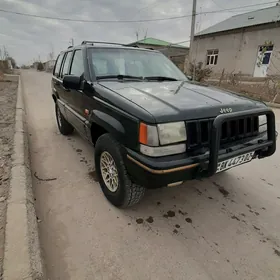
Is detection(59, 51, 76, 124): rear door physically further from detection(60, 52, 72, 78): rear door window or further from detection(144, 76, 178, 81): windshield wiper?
detection(144, 76, 178, 81): windshield wiper

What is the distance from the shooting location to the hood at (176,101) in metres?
1.79

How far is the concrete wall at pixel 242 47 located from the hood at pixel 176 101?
15.5 m

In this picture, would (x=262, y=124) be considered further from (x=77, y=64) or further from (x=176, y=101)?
(x=77, y=64)

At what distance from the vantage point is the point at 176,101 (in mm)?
1980

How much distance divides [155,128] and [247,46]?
1974 centimetres

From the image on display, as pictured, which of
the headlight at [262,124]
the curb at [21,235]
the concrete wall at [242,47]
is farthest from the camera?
the concrete wall at [242,47]

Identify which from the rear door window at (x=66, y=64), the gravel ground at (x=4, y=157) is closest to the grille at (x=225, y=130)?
the gravel ground at (x=4, y=157)

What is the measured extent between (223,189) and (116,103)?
186 centimetres

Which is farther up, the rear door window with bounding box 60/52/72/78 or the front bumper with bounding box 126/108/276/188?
the rear door window with bounding box 60/52/72/78

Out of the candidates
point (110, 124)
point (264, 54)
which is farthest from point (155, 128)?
point (264, 54)

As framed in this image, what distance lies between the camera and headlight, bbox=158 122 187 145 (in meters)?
1.73

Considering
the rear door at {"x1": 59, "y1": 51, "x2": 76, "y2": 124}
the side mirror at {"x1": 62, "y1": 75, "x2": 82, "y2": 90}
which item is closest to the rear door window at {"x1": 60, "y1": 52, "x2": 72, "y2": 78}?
the rear door at {"x1": 59, "y1": 51, "x2": 76, "y2": 124}

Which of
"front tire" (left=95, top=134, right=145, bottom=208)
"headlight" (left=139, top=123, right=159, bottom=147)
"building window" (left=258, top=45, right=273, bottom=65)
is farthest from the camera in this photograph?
"building window" (left=258, top=45, right=273, bottom=65)

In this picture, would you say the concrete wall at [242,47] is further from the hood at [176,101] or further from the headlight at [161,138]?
the headlight at [161,138]
